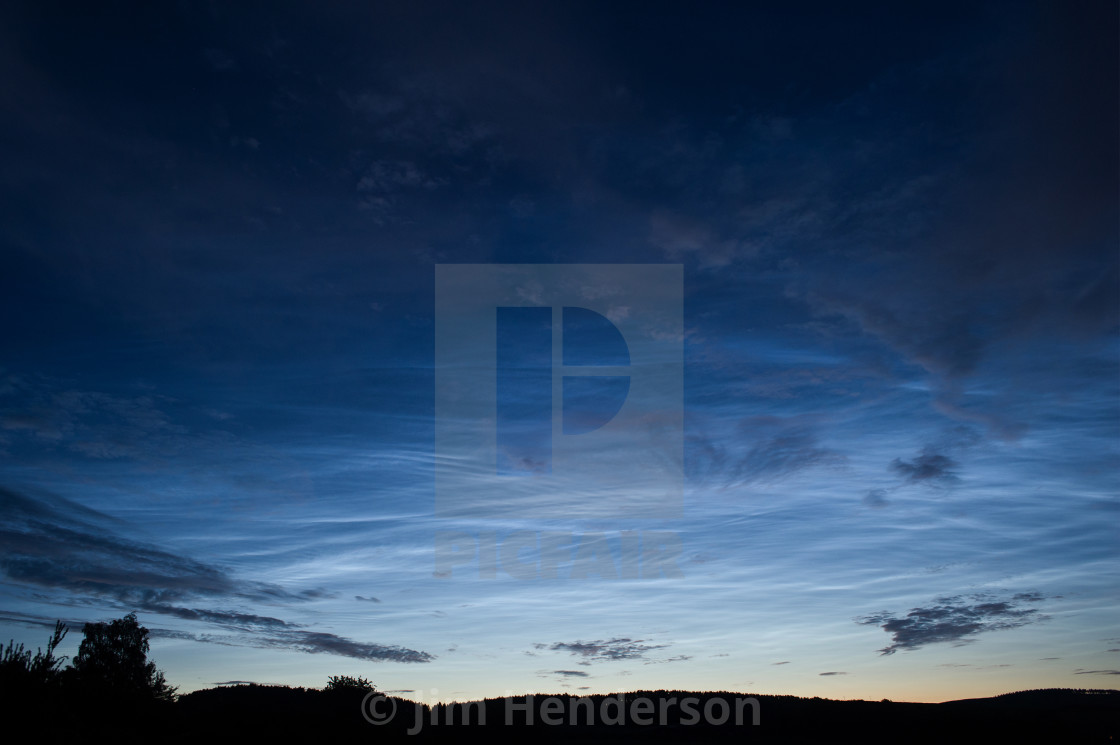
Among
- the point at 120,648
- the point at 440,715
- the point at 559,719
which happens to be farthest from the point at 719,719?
the point at 120,648

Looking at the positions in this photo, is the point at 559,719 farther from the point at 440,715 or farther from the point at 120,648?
the point at 120,648

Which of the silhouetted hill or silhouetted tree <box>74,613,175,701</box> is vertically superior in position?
silhouetted tree <box>74,613,175,701</box>

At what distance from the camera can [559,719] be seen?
76.1 metres

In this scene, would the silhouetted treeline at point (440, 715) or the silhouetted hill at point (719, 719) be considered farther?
the silhouetted hill at point (719, 719)

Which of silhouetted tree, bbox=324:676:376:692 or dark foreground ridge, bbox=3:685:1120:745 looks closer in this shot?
dark foreground ridge, bbox=3:685:1120:745

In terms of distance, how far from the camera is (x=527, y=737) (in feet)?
175

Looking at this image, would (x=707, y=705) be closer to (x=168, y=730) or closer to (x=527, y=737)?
(x=527, y=737)

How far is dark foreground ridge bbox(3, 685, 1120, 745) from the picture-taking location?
1861 centimetres

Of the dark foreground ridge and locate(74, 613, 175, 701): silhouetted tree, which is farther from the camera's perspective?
locate(74, 613, 175, 701): silhouetted tree

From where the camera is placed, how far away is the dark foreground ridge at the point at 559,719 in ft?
61.1

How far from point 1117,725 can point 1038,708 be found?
37.7 feet

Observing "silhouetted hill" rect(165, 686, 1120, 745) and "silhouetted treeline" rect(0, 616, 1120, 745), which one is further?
"silhouetted hill" rect(165, 686, 1120, 745)

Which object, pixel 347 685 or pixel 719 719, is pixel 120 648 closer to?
pixel 347 685

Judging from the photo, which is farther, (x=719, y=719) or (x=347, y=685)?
(x=719, y=719)
